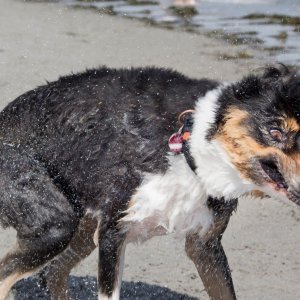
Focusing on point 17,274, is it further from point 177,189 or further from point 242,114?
point 242,114

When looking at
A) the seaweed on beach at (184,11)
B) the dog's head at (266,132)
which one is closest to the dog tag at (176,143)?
the dog's head at (266,132)

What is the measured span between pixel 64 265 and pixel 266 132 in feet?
6.30

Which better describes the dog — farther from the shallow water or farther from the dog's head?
the shallow water

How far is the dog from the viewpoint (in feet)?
16.2

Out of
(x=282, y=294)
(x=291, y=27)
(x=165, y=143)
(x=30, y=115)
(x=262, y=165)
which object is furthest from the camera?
(x=291, y=27)

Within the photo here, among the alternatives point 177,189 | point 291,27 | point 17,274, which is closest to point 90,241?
point 17,274

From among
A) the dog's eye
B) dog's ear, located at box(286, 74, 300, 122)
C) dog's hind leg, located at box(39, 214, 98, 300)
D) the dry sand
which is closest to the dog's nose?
the dry sand

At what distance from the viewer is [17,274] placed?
5.59m

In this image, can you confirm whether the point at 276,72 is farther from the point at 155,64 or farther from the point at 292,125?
the point at 155,64

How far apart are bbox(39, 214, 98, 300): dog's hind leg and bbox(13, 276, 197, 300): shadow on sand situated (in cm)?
13

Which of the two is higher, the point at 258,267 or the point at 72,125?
the point at 72,125

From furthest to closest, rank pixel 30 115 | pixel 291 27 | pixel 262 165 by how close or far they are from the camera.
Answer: pixel 291 27
pixel 30 115
pixel 262 165

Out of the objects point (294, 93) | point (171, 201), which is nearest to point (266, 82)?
point (294, 93)

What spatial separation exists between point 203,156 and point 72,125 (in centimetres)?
97
